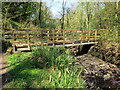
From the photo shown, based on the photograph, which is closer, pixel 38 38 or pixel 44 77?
pixel 44 77

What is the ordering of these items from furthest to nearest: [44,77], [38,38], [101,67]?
1. [38,38]
2. [101,67]
3. [44,77]

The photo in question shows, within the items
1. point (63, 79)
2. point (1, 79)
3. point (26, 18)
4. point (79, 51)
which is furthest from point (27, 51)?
point (26, 18)

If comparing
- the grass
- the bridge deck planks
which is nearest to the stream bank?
the grass

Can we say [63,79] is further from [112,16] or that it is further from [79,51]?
[79,51]

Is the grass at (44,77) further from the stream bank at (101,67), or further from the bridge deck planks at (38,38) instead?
the bridge deck planks at (38,38)

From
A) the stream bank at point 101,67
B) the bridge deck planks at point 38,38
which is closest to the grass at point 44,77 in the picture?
the stream bank at point 101,67

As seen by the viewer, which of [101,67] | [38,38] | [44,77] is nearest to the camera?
[44,77]

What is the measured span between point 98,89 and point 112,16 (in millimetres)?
7668

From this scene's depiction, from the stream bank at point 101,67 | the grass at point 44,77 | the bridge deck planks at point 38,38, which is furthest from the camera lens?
the bridge deck planks at point 38,38

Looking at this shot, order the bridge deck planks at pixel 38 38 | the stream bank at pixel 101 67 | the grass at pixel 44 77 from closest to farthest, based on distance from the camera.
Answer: the grass at pixel 44 77, the stream bank at pixel 101 67, the bridge deck planks at pixel 38 38

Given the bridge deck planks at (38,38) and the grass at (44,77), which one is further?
the bridge deck planks at (38,38)

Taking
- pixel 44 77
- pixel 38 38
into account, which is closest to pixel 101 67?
pixel 44 77

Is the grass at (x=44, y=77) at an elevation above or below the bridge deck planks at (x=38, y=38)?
below

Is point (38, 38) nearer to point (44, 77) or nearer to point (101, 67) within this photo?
point (44, 77)
